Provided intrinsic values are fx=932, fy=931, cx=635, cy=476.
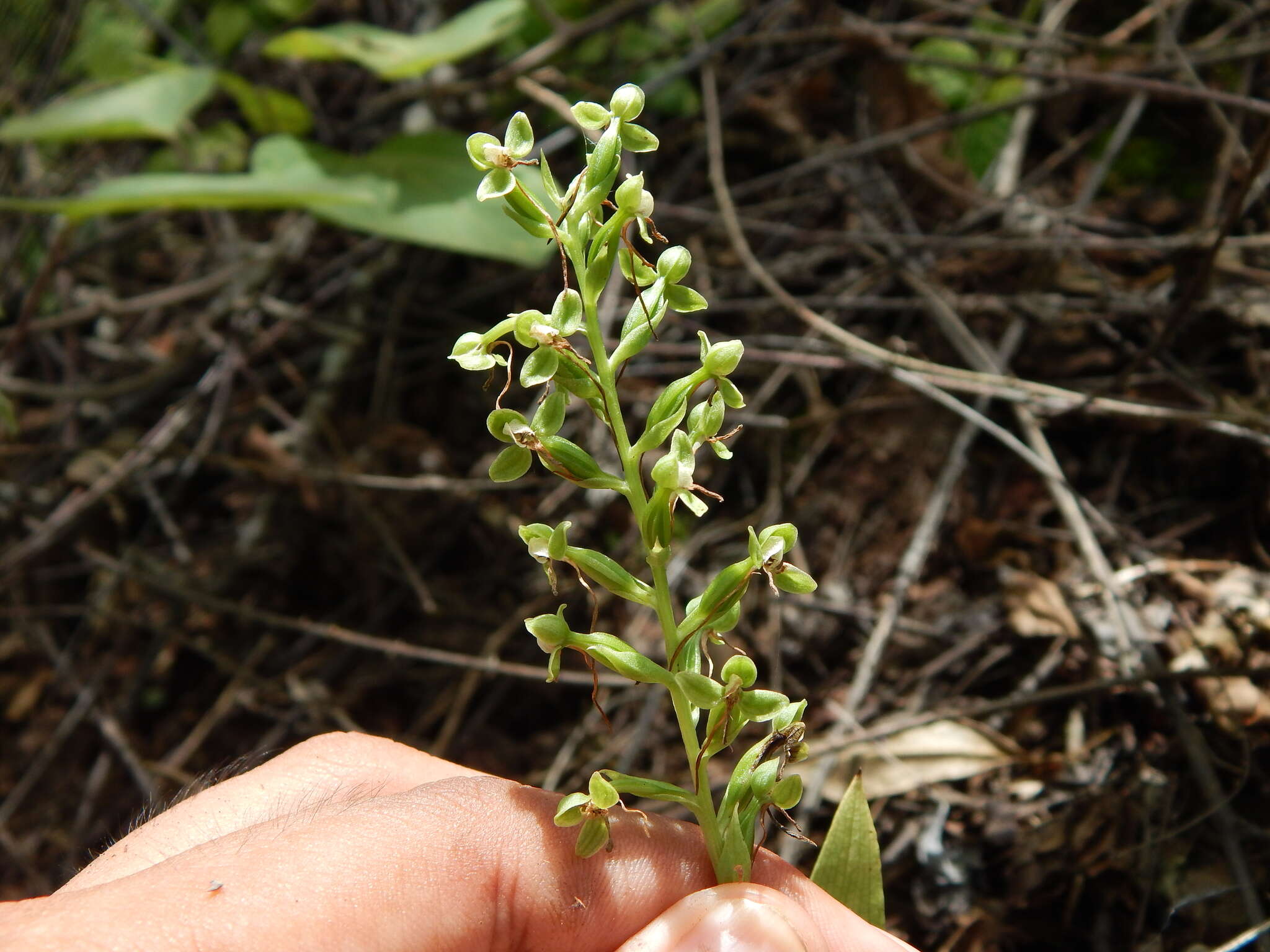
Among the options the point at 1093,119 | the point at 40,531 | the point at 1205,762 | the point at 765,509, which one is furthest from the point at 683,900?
the point at 1093,119

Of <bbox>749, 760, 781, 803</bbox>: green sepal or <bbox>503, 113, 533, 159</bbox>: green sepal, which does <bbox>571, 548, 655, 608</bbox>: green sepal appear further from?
Result: <bbox>503, 113, 533, 159</bbox>: green sepal

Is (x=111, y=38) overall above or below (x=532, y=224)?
below

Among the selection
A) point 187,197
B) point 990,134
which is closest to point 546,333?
point 187,197

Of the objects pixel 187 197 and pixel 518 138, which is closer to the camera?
pixel 518 138

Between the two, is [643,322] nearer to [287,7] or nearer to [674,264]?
[674,264]

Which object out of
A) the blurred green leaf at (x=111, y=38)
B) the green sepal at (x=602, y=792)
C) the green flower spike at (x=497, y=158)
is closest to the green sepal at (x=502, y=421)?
the green flower spike at (x=497, y=158)
